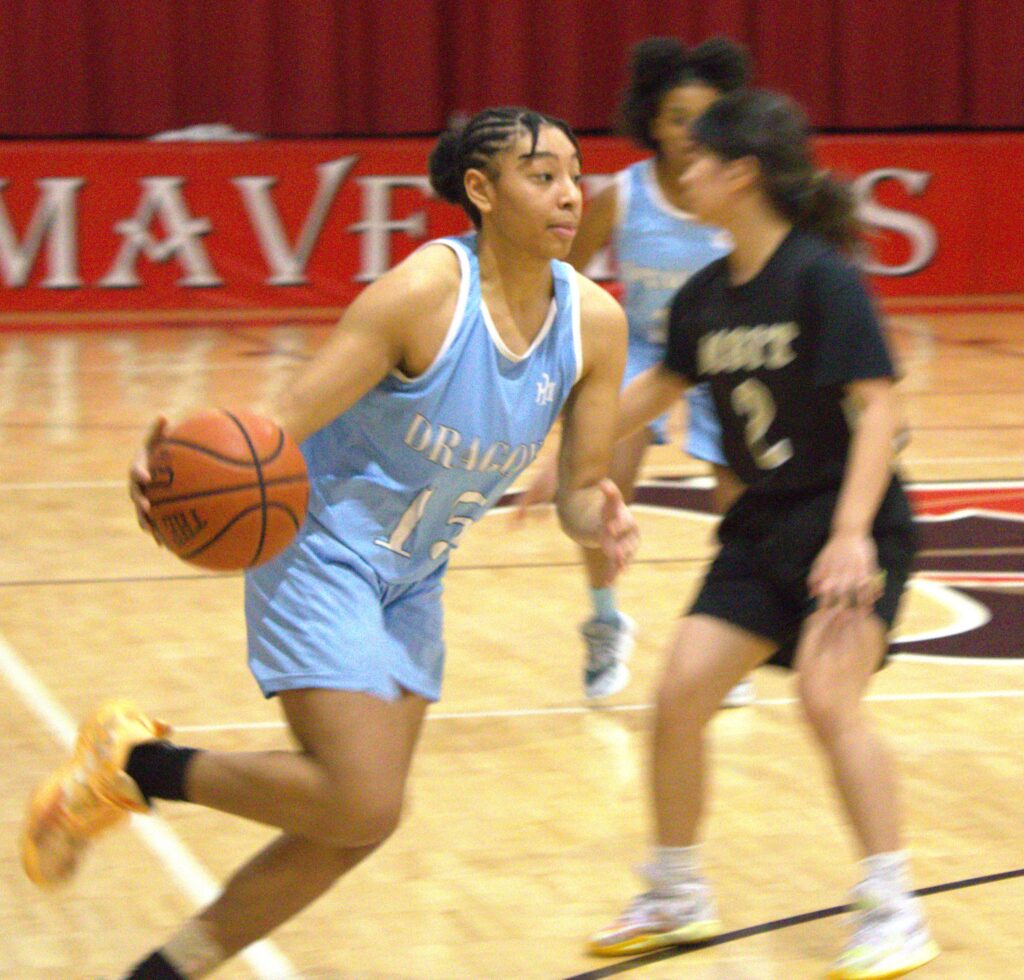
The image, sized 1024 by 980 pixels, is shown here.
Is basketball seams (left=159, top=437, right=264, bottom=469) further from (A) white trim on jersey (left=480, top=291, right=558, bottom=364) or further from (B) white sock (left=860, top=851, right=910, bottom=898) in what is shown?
(B) white sock (left=860, top=851, right=910, bottom=898)

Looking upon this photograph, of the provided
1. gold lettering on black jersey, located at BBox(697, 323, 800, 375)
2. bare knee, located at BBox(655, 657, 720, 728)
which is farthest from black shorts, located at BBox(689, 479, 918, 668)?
gold lettering on black jersey, located at BBox(697, 323, 800, 375)

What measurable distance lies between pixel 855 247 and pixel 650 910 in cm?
115

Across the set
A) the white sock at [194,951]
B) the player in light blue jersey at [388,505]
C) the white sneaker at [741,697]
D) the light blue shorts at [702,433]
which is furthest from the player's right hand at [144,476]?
the white sneaker at [741,697]

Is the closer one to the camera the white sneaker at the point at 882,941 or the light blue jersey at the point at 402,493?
the light blue jersey at the point at 402,493

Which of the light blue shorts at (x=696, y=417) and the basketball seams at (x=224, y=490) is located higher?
the basketball seams at (x=224, y=490)

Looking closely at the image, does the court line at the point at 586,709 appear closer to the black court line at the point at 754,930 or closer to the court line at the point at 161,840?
the court line at the point at 161,840

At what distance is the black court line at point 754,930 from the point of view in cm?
297

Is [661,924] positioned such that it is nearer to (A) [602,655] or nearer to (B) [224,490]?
(B) [224,490]

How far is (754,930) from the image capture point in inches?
122

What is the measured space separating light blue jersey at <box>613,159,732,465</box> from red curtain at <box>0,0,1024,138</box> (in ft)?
27.9

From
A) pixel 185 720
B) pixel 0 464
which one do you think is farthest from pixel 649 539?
pixel 0 464

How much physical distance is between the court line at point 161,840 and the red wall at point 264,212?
6.98m

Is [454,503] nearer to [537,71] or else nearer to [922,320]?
[922,320]

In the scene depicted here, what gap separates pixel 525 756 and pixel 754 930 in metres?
1.05
